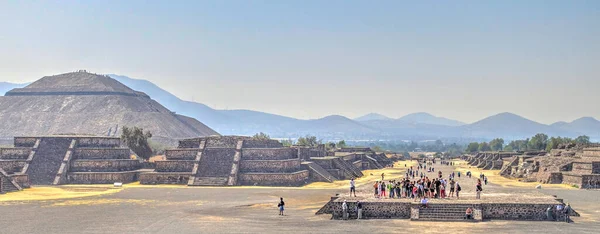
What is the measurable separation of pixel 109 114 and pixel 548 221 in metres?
178

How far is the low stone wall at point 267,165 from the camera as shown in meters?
64.9

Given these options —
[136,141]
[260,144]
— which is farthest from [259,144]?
[136,141]

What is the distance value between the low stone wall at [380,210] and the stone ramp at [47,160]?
126 ft

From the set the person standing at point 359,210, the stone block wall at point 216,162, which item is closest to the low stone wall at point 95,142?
the stone block wall at point 216,162

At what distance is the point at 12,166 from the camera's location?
66.5m

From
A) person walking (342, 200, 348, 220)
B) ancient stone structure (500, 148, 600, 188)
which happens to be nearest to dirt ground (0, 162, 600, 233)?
person walking (342, 200, 348, 220)

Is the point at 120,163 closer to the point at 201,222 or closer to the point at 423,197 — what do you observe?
the point at 201,222

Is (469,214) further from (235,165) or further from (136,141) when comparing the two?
(136,141)

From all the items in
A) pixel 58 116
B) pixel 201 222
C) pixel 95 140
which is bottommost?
pixel 201 222

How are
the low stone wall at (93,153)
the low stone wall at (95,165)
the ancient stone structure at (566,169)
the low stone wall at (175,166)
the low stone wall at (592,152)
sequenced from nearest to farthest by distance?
the ancient stone structure at (566,169), the low stone wall at (175,166), the low stone wall at (95,165), the low stone wall at (93,153), the low stone wall at (592,152)

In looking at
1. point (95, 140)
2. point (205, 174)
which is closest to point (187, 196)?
point (205, 174)

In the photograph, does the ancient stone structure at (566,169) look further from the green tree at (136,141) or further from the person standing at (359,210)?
the green tree at (136,141)

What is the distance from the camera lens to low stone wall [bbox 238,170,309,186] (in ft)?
208

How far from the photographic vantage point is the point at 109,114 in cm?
19825
